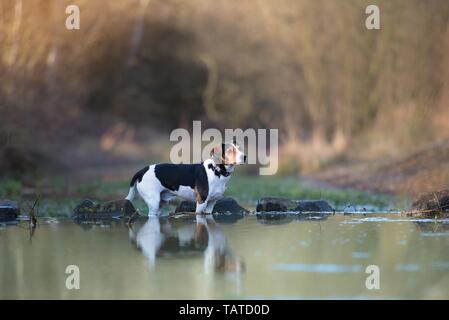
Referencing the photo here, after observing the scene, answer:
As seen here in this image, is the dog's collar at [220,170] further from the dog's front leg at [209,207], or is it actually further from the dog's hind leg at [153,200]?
the dog's hind leg at [153,200]

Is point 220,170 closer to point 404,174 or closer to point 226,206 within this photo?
point 226,206

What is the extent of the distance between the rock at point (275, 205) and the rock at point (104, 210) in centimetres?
207

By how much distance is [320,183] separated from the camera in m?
23.5

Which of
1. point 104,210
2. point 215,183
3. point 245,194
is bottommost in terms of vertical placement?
point 104,210

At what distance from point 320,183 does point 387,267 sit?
1417cm

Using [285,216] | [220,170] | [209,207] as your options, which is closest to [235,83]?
[209,207]

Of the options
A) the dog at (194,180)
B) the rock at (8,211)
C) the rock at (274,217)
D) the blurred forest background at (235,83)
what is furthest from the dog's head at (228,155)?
the blurred forest background at (235,83)

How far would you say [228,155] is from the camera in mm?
13930

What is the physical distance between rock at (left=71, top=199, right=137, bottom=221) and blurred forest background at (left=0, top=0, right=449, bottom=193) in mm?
6782

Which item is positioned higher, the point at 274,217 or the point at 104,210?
the point at 104,210

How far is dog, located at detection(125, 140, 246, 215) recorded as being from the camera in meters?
14.1

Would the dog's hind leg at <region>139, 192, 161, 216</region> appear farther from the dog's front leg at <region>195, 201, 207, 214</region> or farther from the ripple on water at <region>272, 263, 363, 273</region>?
the ripple on water at <region>272, 263, 363, 273</region>

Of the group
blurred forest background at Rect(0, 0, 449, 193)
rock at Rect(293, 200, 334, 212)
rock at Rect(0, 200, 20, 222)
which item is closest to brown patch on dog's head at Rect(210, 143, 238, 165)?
rock at Rect(293, 200, 334, 212)

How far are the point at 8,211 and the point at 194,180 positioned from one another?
2816 millimetres
